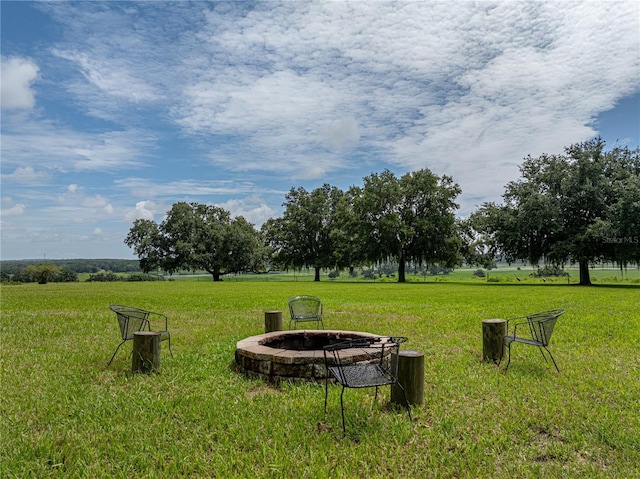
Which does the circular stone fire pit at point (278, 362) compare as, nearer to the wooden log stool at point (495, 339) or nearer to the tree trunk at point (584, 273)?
the wooden log stool at point (495, 339)

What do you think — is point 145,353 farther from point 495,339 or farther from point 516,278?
point 516,278

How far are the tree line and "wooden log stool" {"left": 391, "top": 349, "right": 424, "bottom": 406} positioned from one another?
26275 mm

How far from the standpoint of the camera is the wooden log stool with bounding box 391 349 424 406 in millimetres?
4492

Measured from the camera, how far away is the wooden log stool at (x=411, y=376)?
14.7 ft

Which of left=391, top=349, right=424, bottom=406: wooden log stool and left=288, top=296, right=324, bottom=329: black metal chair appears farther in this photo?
left=288, top=296, right=324, bottom=329: black metal chair

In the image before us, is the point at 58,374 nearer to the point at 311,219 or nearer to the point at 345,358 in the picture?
the point at 345,358

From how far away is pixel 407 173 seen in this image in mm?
39344

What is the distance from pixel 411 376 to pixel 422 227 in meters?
32.4

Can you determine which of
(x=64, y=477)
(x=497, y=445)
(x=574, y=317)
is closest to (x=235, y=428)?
(x=64, y=477)

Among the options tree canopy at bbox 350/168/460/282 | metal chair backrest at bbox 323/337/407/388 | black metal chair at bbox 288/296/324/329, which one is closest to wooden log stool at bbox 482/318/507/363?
metal chair backrest at bbox 323/337/407/388

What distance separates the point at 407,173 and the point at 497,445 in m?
37.0

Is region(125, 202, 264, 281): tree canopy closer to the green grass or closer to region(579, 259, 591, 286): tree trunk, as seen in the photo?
region(579, 259, 591, 286): tree trunk

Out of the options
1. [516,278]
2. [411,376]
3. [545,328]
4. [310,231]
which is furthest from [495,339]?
[310,231]

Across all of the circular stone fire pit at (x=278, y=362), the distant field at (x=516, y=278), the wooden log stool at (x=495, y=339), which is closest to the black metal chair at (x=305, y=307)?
the circular stone fire pit at (x=278, y=362)
